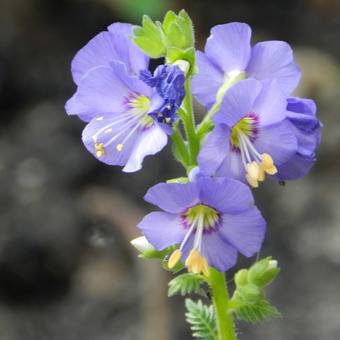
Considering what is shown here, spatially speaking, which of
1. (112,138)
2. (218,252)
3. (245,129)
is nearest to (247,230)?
(218,252)

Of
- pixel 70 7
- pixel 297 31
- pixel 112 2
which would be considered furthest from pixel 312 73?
pixel 70 7

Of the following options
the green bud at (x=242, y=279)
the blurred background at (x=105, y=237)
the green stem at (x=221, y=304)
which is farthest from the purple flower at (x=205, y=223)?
the blurred background at (x=105, y=237)

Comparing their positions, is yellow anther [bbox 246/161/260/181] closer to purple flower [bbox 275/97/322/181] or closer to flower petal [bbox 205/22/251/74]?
purple flower [bbox 275/97/322/181]

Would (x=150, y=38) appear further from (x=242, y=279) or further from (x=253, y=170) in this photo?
(x=242, y=279)

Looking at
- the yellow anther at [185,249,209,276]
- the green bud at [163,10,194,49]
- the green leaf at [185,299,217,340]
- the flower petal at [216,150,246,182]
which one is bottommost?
the green leaf at [185,299,217,340]

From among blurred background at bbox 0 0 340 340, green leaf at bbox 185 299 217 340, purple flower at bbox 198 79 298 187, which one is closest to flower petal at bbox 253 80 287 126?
purple flower at bbox 198 79 298 187

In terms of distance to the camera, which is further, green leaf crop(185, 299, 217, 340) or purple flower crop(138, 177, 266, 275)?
green leaf crop(185, 299, 217, 340)

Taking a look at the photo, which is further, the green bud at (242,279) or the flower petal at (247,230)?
the green bud at (242,279)

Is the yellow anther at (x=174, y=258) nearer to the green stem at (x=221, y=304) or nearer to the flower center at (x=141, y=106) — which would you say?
the green stem at (x=221, y=304)
